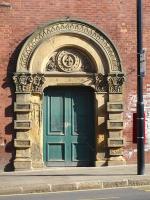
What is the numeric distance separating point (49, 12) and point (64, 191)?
257 inches

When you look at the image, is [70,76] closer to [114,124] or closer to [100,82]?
[100,82]

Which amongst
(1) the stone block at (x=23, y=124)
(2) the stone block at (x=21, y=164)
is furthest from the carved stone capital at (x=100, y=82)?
(2) the stone block at (x=21, y=164)

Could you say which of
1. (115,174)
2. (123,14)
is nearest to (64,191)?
(115,174)

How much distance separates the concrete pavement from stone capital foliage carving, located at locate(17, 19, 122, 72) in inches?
131

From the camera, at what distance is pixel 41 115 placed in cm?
1794

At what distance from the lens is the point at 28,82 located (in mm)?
17641

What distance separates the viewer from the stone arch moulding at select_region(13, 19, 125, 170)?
696 inches

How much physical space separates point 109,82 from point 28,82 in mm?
2571

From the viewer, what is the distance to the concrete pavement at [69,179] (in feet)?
45.2

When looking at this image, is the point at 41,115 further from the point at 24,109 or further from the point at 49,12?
the point at 49,12

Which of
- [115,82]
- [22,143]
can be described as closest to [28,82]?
[22,143]

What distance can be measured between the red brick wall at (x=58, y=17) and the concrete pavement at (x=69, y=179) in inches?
58.5

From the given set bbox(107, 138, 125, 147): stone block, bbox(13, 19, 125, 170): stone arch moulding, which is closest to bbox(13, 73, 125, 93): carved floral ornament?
bbox(13, 19, 125, 170): stone arch moulding

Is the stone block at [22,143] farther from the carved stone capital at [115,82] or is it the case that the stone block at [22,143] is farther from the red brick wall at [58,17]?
the carved stone capital at [115,82]
